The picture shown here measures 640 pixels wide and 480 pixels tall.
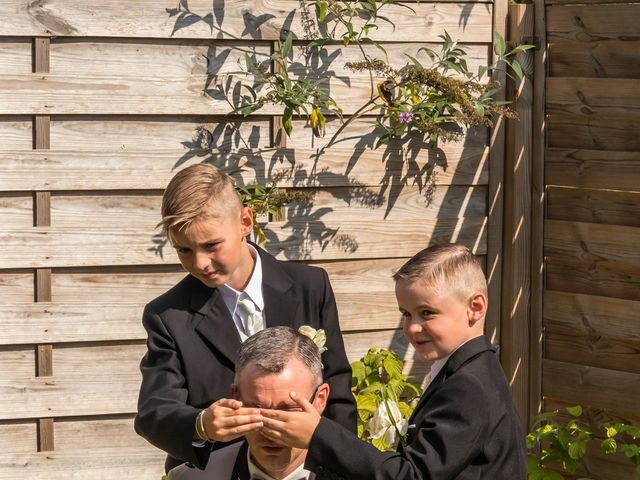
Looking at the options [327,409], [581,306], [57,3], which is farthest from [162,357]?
[581,306]

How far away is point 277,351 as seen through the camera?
2514 mm

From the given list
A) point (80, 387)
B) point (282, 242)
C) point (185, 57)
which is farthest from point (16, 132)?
point (282, 242)

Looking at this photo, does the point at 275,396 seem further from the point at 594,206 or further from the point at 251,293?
the point at 594,206

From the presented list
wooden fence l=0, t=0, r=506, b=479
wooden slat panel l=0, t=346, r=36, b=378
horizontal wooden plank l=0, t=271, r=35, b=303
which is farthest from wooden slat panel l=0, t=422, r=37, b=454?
horizontal wooden plank l=0, t=271, r=35, b=303

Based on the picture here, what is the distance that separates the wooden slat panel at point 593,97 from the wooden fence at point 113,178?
2.17ft

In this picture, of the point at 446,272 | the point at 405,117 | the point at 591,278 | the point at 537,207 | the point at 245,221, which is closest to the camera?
the point at 446,272

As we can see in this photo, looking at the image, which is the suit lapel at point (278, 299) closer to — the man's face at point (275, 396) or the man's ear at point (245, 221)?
the man's ear at point (245, 221)

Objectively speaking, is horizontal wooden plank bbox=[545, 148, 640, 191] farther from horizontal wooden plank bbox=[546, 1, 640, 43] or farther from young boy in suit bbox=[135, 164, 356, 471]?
young boy in suit bbox=[135, 164, 356, 471]

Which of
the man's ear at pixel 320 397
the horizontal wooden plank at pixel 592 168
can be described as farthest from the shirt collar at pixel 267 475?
→ the horizontal wooden plank at pixel 592 168

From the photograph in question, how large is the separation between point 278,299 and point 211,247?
0.29 metres

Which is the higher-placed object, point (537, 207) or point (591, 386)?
point (537, 207)

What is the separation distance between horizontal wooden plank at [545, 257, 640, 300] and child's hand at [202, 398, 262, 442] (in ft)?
8.29

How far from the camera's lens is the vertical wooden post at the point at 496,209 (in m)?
4.78

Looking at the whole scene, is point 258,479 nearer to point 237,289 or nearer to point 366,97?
point 237,289
